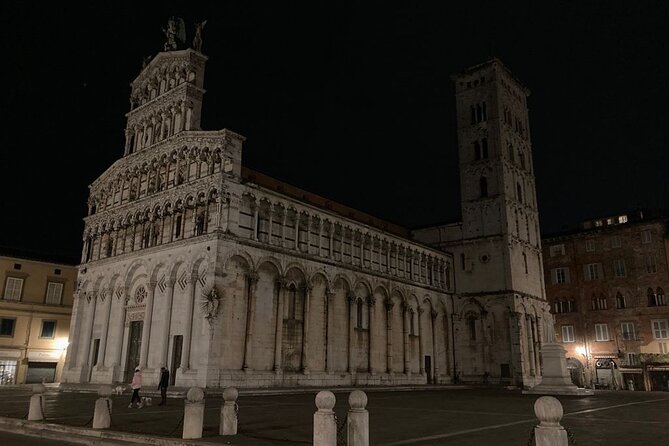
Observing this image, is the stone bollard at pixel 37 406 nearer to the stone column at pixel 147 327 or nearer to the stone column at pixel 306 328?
the stone column at pixel 147 327

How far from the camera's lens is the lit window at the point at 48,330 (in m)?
42.9

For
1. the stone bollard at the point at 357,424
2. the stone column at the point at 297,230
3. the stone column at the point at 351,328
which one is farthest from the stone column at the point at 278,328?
the stone bollard at the point at 357,424

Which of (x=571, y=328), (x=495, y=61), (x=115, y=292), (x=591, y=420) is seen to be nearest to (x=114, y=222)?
(x=115, y=292)

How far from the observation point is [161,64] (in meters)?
37.0

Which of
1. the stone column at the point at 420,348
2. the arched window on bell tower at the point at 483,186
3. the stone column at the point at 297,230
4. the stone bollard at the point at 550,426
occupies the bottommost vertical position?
the stone bollard at the point at 550,426

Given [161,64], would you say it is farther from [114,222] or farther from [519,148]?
[519,148]

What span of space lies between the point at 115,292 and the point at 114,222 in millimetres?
5145

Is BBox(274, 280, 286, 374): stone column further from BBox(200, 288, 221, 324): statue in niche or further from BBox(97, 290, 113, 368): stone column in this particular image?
BBox(97, 290, 113, 368): stone column

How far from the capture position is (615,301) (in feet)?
162

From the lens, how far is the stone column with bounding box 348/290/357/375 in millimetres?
35312

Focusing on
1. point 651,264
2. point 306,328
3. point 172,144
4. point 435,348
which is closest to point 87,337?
point 172,144

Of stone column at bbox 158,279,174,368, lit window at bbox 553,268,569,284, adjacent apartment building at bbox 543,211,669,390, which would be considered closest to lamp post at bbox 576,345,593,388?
adjacent apartment building at bbox 543,211,669,390

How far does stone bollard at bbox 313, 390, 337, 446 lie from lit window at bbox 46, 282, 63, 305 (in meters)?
41.9

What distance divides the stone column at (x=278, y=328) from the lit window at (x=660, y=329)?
36.1 m
